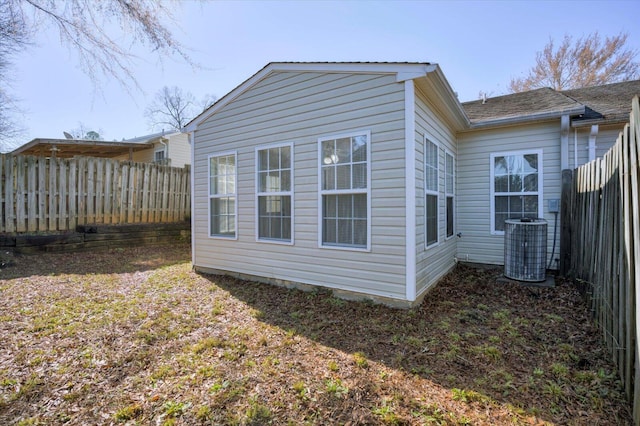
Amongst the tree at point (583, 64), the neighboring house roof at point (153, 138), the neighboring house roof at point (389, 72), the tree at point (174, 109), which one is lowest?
the neighboring house roof at point (389, 72)

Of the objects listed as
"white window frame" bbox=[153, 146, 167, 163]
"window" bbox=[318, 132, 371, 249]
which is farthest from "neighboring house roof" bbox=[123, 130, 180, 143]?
"window" bbox=[318, 132, 371, 249]

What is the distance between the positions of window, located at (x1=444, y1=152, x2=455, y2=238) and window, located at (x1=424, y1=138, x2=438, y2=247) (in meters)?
0.74

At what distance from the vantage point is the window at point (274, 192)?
5.05 metres

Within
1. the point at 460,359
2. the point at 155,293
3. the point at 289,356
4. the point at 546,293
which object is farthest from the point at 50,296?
the point at 546,293

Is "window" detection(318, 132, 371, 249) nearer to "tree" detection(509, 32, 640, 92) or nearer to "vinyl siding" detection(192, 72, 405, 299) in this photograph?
"vinyl siding" detection(192, 72, 405, 299)

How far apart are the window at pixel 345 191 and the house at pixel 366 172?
0.05 ft

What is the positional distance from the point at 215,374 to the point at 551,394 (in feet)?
8.77

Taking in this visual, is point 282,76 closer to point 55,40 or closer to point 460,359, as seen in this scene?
point 55,40

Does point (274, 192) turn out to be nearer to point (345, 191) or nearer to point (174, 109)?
point (345, 191)

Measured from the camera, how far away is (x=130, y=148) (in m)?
12.7

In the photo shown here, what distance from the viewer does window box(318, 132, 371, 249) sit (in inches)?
169

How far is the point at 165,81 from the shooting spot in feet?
15.1

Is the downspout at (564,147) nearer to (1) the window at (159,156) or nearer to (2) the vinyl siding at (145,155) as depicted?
(1) the window at (159,156)

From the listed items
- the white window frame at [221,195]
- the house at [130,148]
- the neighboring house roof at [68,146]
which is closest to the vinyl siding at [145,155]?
the house at [130,148]
